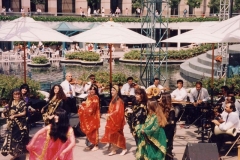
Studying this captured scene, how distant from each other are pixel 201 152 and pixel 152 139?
108 cm

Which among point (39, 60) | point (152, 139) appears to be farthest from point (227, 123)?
point (39, 60)

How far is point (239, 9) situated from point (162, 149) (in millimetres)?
52419

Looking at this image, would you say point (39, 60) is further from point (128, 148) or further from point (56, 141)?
point (56, 141)

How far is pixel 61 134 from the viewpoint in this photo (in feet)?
20.2

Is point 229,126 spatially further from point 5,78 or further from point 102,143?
point 5,78

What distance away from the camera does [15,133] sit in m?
8.72

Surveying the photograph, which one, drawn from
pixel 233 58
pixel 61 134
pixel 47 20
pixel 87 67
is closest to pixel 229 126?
pixel 61 134

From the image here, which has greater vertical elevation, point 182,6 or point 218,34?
point 182,6

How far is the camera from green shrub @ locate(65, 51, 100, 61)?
32938mm

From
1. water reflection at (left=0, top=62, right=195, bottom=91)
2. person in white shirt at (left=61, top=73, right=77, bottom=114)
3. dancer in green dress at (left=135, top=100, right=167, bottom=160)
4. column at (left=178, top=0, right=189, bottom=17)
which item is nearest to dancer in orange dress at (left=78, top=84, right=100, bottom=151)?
dancer in green dress at (left=135, top=100, right=167, bottom=160)

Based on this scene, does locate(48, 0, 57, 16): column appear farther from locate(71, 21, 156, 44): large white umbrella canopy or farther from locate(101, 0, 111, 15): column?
locate(71, 21, 156, 44): large white umbrella canopy

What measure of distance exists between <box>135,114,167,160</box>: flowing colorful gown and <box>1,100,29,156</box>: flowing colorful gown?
9.26 ft

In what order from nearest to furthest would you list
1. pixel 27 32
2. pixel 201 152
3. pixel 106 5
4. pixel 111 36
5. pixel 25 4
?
pixel 201 152 < pixel 27 32 < pixel 111 36 < pixel 25 4 < pixel 106 5

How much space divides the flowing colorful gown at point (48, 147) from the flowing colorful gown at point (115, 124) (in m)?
2.88
